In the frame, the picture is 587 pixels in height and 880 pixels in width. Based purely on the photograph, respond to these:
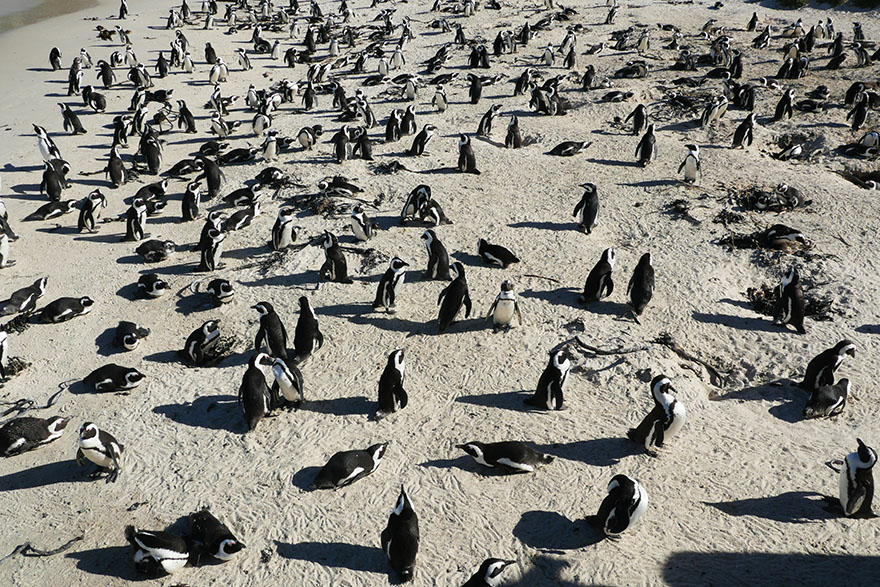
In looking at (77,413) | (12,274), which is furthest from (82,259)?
(77,413)

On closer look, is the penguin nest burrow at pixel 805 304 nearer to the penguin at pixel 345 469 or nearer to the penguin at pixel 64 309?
the penguin at pixel 345 469

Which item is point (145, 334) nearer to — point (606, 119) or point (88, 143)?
point (88, 143)

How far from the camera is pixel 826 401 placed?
7.00 metres

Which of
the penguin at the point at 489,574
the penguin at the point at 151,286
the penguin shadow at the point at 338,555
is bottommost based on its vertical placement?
the penguin shadow at the point at 338,555

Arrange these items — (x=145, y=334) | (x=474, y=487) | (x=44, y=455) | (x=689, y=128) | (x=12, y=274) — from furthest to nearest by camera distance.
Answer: (x=689, y=128) < (x=12, y=274) < (x=145, y=334) < (x=44, y=455) < (x=474, y=487)

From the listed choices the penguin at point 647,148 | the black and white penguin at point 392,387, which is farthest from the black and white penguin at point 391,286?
the penguin at point 647,148

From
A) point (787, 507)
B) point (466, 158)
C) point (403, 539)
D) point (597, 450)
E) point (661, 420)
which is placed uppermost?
point (466, 158)

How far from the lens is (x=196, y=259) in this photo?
35.3 feet

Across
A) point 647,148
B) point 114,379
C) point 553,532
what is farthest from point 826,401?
point 114,379

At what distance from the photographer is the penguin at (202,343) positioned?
808 cm

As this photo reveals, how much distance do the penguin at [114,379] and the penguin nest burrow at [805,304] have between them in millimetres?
8191

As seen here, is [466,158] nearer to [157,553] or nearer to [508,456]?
[508,456]

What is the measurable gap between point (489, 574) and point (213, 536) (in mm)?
2424

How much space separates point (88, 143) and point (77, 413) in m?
11.2
